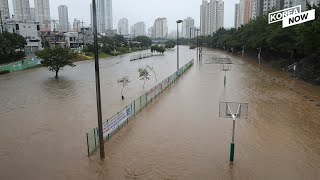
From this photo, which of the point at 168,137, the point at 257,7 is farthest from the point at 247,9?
the point at 168,137

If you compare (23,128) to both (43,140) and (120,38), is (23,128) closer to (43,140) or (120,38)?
(43,140)

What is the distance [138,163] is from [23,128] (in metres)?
9.12

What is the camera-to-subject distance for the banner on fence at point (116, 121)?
15.1 meters

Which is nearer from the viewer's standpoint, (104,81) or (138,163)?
(138,163)

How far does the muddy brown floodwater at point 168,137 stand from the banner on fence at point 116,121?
0.51 m

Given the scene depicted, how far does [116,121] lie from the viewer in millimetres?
16781

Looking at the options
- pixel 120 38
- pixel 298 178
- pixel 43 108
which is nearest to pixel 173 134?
pixel 298 178

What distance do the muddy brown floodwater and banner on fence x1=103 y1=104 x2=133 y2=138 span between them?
507 millimetres

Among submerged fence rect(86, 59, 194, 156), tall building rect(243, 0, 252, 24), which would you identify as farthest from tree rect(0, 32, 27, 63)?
tall building rect(243, 0, 252, 24)

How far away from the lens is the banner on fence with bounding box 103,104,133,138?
596 inches

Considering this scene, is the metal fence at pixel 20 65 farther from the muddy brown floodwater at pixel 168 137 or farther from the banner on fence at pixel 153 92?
the banner on fence at pixel 153 92

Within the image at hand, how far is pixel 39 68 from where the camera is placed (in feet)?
176

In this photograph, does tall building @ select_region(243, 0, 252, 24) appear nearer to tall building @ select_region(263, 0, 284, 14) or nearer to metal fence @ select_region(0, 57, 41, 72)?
tall building @ select_region(263, 0, 284, 14)

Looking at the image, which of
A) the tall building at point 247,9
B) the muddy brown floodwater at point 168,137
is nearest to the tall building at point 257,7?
the tall building at point 247,9
